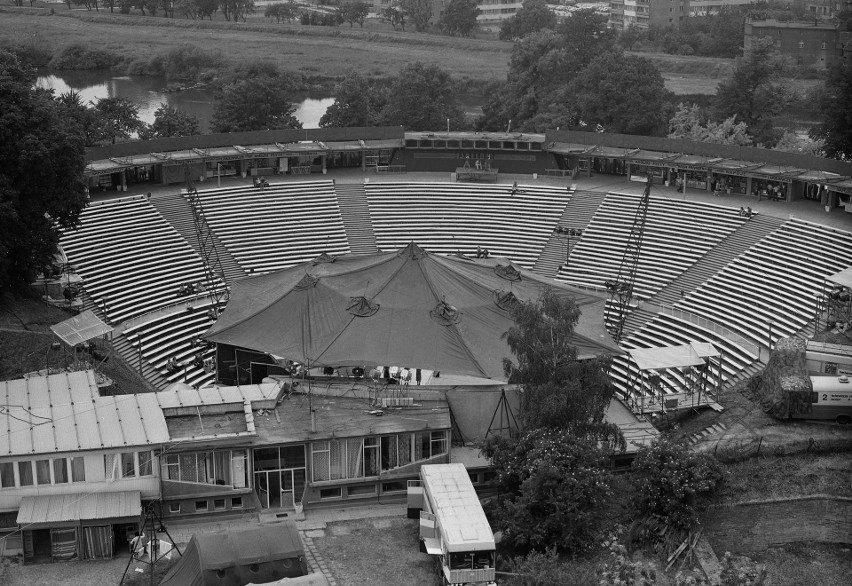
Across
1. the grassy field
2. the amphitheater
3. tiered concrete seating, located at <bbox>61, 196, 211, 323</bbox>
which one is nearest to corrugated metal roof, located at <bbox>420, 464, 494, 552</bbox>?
the amphitheater

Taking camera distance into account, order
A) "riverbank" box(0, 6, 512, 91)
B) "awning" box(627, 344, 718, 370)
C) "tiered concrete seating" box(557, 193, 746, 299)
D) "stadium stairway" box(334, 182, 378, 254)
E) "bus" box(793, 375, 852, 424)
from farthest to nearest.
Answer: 1. "riverbank" box(0, 6, 512, 91)
2. "stadium stairway" box(334, 182, 378, 254)
3. "tiered concrete seating" box(557, 193, 746, 299)
4. "awning" box(627, 344, 718, 370)
5. "bus" box(793, 375, 852, 424)

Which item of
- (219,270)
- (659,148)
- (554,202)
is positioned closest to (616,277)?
(554,202)

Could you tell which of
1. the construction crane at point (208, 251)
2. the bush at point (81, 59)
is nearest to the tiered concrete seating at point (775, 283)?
the construction crane at point (208, 251)

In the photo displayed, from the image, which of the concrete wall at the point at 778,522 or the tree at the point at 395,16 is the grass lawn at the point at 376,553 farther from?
the tree at the point at 395,16

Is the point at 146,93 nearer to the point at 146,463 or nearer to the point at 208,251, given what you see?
the point at 208,251

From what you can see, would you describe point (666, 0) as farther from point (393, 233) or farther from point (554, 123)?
point (393, 233)

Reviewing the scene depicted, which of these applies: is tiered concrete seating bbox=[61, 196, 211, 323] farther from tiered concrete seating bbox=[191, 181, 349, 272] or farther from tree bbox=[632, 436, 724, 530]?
tree bbox=[632, 436, 724, 530]

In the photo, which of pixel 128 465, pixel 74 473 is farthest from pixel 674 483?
pixel 74 473
